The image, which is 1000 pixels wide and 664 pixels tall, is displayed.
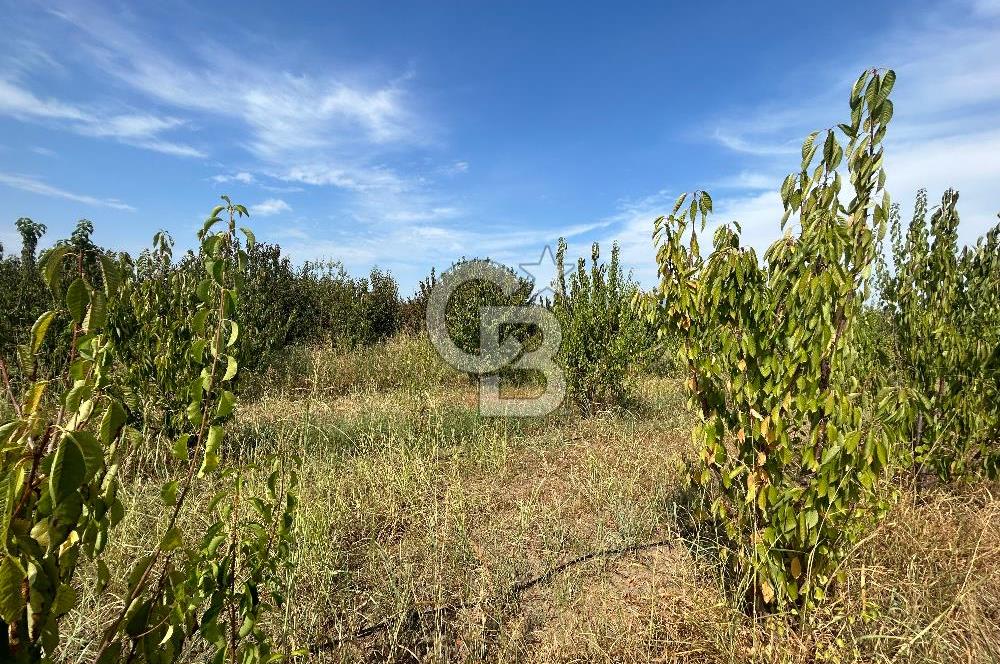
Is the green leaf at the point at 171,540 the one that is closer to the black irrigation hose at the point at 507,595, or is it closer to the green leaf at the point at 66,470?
the green leaf at the point at 66,470

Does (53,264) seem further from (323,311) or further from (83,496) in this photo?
(323,311)

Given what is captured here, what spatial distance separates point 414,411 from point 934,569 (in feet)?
16.2

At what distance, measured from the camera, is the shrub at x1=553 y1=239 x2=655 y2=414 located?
653 cm

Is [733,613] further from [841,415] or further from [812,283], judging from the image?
[812,283]

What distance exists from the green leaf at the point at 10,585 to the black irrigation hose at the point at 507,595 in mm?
1669

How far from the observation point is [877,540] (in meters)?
2.75

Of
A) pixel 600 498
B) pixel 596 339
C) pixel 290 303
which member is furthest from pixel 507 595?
pixel 290 303

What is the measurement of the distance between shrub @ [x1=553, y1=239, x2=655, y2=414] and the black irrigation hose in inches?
141

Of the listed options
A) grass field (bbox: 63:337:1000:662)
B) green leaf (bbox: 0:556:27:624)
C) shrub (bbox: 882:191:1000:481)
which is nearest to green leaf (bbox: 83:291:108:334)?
green leaf (bbox: 0:556:27:624)

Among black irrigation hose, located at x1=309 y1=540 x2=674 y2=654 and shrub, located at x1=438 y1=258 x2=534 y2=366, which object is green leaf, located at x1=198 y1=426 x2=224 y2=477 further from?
shrub, located at x1=438 y1=258 x2=534 y2=366

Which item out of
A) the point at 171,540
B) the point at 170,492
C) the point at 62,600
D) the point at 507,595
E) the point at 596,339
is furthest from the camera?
the point at 596,339

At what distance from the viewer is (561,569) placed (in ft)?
9.34

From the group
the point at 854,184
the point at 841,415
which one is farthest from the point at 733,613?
the point at 854,184

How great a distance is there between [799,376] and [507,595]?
1.69 meters
